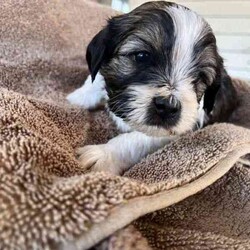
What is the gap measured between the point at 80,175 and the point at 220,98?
0.92m

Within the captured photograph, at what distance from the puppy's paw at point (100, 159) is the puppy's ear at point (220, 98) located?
1.40 feet

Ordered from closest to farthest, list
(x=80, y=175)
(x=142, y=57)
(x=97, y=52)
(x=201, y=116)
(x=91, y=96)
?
(x=80, y=175), (x=142, y=57), (x=97, y=52), (x=201, y=116), (x=91, y=96)

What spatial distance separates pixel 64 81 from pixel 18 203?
4.09 ft

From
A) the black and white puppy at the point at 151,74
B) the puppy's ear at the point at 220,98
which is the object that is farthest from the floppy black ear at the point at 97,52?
the puppy's ear at the point at 220,98

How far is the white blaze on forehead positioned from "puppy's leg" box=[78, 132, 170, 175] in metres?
0.24

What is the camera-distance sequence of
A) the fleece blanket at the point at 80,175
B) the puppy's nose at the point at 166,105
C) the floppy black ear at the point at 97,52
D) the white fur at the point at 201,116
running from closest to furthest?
the fleece blanket at the point at 80,175 < the puppy's nose at the point at 166,105 < the floppy black ear at the point at 97,52 < the white fur at the point at 201,116

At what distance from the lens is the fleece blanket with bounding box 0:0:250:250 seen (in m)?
0.76

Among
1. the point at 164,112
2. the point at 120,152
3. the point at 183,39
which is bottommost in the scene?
the point at 120,152

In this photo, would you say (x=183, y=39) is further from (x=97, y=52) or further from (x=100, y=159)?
(x=100, y=159)

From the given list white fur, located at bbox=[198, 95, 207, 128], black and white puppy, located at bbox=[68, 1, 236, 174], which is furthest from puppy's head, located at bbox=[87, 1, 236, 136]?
white fur, located at bbox=[198, 95, 207, 128]

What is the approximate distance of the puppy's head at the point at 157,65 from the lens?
1.35 m

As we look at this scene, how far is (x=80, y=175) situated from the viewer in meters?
0.92

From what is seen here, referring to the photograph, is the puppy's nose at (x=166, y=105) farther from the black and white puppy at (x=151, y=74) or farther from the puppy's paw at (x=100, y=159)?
the puppy's paw at (x=100, y=159)

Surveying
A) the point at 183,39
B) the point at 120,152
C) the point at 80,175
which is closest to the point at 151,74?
the point at 183,39
